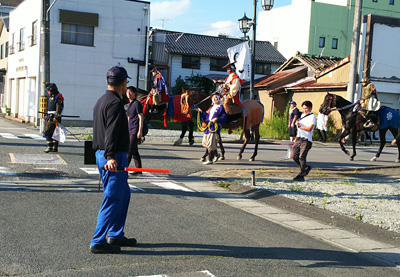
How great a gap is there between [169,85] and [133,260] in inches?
1446

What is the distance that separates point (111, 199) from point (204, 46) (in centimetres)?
4011

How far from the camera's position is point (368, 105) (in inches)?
624

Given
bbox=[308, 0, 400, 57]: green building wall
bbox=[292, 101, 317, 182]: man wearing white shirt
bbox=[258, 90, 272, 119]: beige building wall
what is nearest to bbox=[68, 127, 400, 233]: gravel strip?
bbox=[292, 101, 317, 182]: man wearing white shirt

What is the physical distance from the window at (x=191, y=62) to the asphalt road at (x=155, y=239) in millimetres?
33659

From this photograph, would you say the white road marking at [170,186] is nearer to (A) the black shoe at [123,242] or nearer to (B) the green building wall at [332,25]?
(A) the black shoe at [123,242]

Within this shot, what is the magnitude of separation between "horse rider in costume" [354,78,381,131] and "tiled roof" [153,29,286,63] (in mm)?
27549

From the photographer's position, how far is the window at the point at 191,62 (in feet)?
140

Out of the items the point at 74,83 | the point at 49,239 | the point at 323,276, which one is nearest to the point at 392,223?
the point at 323,276

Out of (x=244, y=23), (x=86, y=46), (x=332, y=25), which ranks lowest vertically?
(x=86, y=46)

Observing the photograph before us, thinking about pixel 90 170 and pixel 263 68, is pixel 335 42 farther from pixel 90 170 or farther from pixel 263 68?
pixel 90 170

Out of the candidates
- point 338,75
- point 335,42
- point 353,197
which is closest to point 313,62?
point 338,75

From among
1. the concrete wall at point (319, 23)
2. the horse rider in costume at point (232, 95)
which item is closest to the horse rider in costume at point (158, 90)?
the horse rider in costume at point (232, 95)

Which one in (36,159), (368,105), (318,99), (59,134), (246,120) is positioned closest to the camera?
(36,159)

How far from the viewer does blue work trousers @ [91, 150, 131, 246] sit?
5.16 meters
